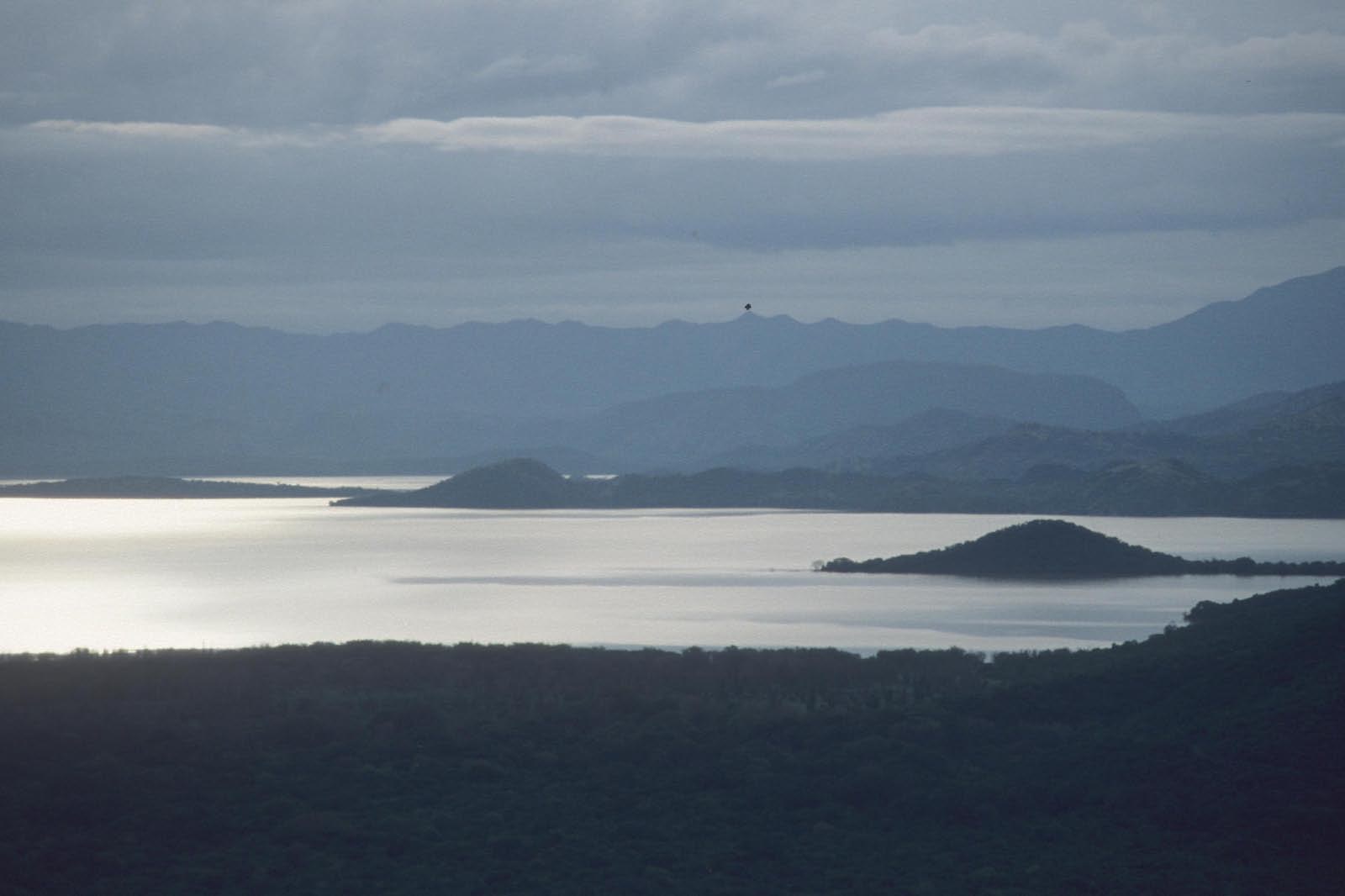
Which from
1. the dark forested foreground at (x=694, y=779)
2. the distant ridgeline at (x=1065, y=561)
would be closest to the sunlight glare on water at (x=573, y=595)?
the distant ridgeline at (x=1065, y=561)

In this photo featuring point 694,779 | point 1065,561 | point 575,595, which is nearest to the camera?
point 694,779

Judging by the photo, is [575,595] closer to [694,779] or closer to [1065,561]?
[1065,561]

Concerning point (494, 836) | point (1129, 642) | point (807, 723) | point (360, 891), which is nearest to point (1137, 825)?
point (807, 723)

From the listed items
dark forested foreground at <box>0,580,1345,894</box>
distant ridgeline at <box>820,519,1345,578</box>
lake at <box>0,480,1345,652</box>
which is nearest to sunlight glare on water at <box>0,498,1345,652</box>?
lake at <box>0,480,1345,652</box>

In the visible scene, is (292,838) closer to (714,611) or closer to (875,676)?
(875,676)

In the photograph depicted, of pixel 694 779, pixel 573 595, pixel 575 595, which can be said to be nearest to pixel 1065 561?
pixel 575 595

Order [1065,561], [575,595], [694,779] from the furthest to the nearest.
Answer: [1065,561] < [575,595] < [694,779]

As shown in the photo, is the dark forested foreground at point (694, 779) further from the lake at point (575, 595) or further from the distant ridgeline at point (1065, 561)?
the distant ridgeline at point (1065, 561)
